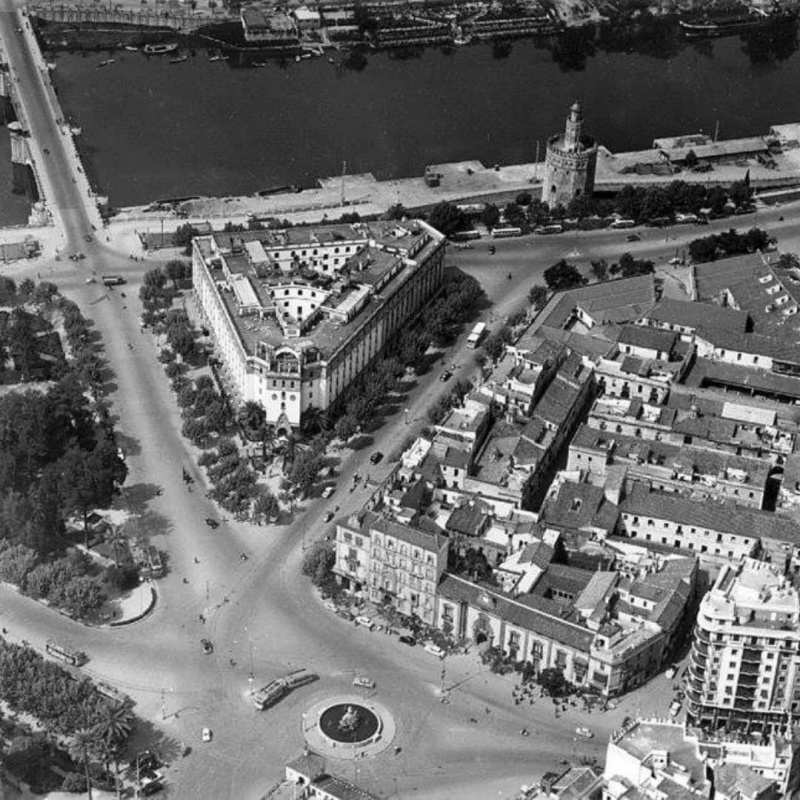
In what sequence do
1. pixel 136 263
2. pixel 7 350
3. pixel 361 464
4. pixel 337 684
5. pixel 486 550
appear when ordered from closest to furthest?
pixel 337 684 → pixel 486 550 → pixel 361 464 → pixel 7 350 → pixel 136 263

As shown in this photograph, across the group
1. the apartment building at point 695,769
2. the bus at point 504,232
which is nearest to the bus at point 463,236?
the bus at point 504,232

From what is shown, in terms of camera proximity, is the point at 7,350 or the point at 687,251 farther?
the point at 687,251

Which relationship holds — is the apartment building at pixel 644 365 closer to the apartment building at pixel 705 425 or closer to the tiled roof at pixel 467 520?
the apartment building at pixel 705 425

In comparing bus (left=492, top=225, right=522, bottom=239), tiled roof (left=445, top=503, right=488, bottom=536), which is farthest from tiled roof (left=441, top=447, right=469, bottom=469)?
bus (left=492, top=225, right=522, bottom=239)

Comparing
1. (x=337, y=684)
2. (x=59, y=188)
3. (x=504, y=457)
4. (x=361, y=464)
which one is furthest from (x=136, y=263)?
(x=337, y=684)

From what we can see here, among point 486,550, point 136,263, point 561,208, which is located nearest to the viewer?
point 486,550

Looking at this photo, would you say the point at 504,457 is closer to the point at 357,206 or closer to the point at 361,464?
the point at 361,464

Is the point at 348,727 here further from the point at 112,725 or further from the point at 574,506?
the point at 574,506
